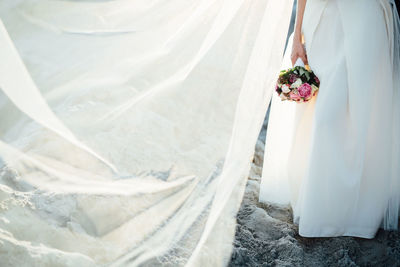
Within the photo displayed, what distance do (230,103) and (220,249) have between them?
39.2 inches

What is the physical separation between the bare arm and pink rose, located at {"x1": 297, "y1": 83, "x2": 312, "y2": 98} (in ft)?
1.00

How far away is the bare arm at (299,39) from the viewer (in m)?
2.48

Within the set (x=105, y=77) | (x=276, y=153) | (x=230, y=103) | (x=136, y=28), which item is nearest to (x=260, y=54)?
(x=230, y=103)

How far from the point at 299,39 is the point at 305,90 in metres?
0.46

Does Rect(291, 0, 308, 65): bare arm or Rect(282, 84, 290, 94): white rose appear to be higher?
Rect(291, 0, 308, 65): bare arm

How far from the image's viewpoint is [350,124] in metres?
2.25

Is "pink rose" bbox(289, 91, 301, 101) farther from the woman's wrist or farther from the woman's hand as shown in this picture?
the woman's wrist

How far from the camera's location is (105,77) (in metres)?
2.85

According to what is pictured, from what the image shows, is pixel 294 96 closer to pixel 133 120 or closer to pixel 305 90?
pixel 305 90

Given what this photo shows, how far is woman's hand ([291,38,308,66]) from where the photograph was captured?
2.51 metres

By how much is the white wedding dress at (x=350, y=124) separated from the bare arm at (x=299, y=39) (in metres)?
0.04

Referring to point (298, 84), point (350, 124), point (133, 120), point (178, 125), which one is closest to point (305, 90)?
point (298, 84)

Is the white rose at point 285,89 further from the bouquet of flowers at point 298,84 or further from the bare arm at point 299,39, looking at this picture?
the bare arm at point 299,39

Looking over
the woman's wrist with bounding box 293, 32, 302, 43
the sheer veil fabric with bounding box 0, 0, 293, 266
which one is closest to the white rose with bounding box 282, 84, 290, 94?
the sheer veil fabric with bounding box 0, 0, 293, 266
